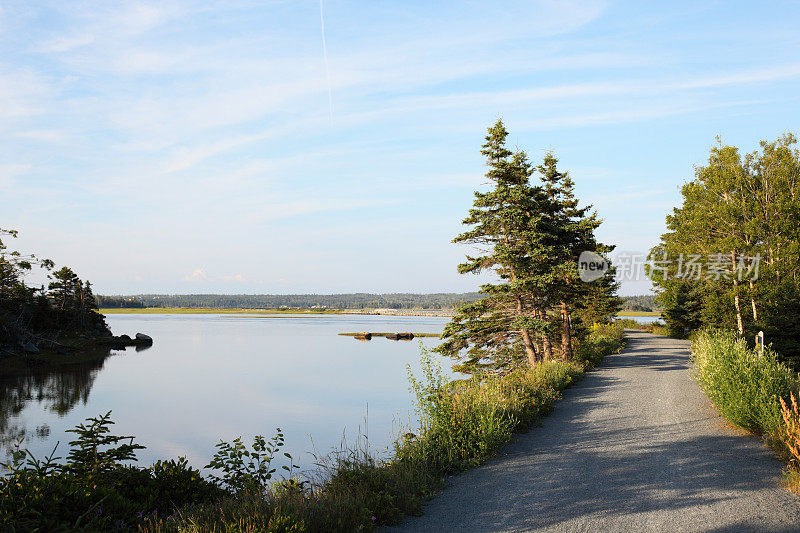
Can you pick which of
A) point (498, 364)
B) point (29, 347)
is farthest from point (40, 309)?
point (498, 364)

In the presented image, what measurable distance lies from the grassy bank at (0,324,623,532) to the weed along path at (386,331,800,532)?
382 millimetres

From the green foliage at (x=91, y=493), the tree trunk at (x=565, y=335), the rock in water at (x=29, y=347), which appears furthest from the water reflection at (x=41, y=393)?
the tree trunk at (x=565, y=335)

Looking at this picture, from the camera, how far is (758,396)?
9.37 meters

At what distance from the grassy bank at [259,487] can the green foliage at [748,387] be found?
13.2 ft

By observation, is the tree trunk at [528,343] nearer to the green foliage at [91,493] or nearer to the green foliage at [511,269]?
the green foliage at [511,269]

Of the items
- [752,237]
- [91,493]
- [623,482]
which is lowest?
[623,482]

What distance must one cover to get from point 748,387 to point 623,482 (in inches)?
201

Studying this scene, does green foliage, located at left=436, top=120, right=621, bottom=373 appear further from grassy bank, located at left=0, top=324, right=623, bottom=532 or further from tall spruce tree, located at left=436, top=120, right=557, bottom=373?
grassy bank, located at left=0, top=324, right=623, bottom=532

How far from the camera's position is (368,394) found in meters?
26.1

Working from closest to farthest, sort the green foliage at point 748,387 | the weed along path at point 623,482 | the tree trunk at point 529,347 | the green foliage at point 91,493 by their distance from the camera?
1. the green foliage at point 91,493
2. the weed along path at point 623,482
3. the green foliage at point 748,387
4. the tree trunk at point 529,347

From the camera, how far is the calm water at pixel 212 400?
1700 cm

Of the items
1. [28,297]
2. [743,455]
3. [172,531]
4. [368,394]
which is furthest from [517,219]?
[28,297]

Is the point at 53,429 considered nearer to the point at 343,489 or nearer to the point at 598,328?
the point at 343,489

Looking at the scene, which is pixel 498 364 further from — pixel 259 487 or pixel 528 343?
pixel 259 487
